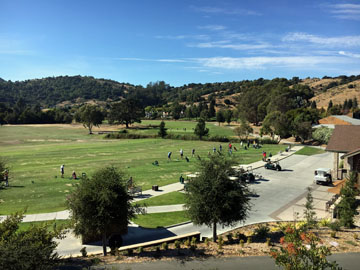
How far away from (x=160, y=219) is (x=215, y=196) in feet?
21.7

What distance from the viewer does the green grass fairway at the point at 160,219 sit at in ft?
59.9

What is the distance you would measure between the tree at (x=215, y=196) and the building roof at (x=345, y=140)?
18.3m

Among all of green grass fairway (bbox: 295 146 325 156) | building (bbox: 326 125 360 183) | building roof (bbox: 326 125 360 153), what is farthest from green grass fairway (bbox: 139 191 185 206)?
green grass fairway (bbox: 295 146 325 156)

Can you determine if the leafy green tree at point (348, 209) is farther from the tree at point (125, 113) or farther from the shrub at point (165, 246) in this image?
the tree at point (125, 113)

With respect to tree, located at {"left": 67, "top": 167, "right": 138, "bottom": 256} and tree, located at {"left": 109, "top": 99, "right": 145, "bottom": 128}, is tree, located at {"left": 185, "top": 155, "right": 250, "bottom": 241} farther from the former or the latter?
tree, located at {"left": 109, "top": 99, "right": 145, "bottom": 128}

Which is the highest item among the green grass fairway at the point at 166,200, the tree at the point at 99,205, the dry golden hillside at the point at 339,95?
the dry golden hillside at the point at 339,95

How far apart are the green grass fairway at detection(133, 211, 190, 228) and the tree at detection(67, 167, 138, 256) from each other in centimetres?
528

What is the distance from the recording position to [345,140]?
28797 mm

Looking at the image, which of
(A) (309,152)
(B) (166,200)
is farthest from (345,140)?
(A) (309,152)

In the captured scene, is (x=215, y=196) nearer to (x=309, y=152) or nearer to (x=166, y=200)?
(x=166, y=200)

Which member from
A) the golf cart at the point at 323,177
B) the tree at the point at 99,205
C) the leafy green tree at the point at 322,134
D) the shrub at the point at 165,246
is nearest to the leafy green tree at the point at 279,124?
the leafy green tree at the point at 322,134

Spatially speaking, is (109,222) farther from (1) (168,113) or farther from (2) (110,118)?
(1) (168,113)

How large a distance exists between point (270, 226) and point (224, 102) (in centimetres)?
15647

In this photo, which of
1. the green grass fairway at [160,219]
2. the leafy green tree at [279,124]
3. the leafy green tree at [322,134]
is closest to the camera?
the green grass fairway at [160,219]
